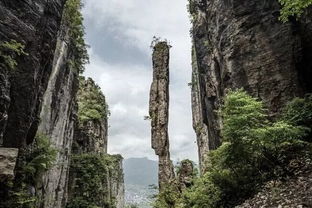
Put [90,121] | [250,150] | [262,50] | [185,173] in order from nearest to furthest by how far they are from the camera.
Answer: [250,150] < [262,50] < [185,173] < [90,121]

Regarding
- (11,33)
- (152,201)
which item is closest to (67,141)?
(152,201)

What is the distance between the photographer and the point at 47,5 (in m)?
15.2

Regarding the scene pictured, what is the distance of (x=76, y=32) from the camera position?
2408 cm

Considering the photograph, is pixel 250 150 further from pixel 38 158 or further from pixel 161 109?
pixel 161 109

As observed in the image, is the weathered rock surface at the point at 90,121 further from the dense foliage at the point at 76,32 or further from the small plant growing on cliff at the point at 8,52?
the small plant growing on cliff at the point at 8,52

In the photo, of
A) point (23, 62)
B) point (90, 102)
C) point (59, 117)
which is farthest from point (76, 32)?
point (90, 102)

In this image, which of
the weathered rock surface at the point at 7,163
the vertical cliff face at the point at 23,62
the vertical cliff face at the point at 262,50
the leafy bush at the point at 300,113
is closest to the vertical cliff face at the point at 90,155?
the vertical cliff face at the point at 262,50

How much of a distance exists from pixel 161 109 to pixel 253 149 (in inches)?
833

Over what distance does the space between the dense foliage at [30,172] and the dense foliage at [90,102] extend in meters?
22.3

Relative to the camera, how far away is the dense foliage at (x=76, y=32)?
73.8 ft

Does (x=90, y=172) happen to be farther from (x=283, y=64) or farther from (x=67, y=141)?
(x=283, y=64)

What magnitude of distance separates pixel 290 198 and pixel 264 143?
2930mm

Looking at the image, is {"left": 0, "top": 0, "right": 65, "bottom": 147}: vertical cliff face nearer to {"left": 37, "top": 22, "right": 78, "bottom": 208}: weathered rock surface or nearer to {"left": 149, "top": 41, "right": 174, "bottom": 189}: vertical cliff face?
{"left": 37, "top": 22, "right": 78, "bottom": 208}: weathered rock surface

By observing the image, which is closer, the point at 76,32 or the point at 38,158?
the point at 38,158
